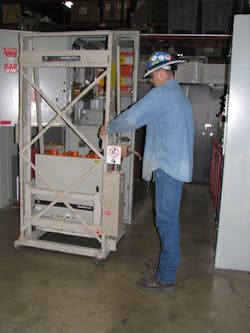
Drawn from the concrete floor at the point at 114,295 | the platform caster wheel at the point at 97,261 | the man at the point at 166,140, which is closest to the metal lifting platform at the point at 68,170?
the platform caster wheel at the point at 97,261

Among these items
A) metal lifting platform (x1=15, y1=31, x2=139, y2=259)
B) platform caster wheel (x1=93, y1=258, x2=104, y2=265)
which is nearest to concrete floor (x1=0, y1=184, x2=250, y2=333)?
platform caster wheel (x1=93, y1=258, x2=104, y2=265)

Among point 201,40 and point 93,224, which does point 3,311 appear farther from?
point 201,40

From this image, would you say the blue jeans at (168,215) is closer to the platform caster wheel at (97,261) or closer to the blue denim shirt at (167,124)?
the blue denim shirt at (167,124)

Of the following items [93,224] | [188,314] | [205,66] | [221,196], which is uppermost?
[205,66]

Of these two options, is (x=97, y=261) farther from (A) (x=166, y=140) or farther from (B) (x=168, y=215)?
(A) (x=166, y=140)

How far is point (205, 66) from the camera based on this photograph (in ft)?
16.8

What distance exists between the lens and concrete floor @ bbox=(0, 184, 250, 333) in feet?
7.41

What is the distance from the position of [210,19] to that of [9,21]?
3972 millimetres

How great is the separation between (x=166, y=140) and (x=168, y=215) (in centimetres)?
59

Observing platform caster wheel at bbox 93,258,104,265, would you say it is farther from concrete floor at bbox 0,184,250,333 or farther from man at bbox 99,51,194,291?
man at bbox 99,51,194,291

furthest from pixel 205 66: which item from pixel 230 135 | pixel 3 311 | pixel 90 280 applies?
pixel 3 311

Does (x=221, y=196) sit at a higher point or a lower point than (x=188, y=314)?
higher

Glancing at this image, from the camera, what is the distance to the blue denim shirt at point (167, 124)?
2.47 metres

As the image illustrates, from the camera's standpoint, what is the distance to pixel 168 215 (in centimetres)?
258
